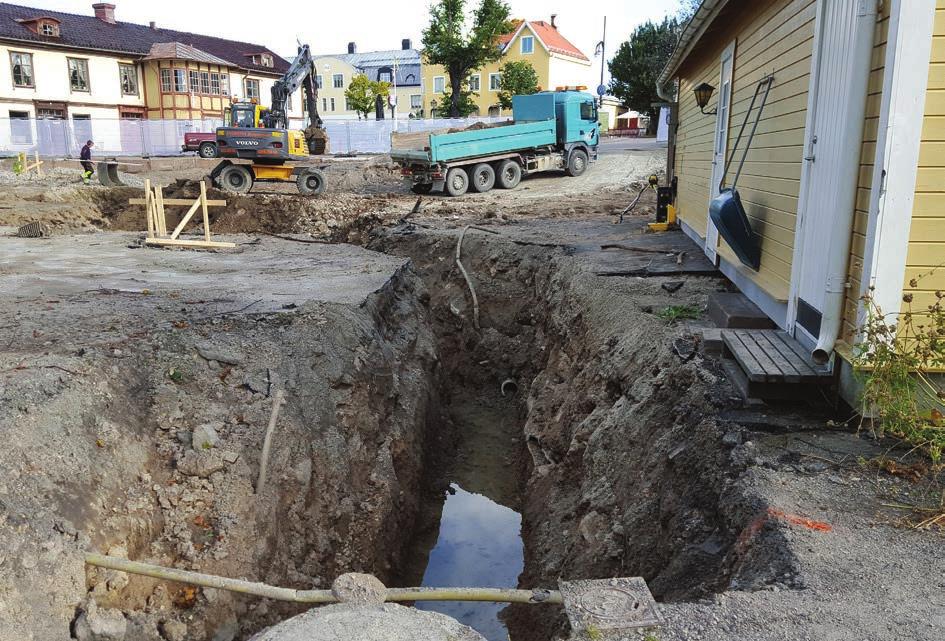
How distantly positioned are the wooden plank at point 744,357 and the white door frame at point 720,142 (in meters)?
3.43

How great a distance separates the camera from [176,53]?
38.0 metres

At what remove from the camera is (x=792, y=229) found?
5910mm

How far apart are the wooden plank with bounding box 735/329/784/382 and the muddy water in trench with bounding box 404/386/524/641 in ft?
10.1

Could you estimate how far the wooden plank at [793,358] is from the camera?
188 inches

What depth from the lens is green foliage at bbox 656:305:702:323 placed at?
23.6 feet

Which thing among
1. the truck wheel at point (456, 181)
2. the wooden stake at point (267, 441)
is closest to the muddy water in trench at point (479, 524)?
the wooden stake at point (267, 441)

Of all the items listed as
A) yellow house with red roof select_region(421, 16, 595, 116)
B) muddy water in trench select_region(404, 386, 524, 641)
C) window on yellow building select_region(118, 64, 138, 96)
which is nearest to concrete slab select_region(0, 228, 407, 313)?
muddy water in trench select_region(404, 386, 524, 641)

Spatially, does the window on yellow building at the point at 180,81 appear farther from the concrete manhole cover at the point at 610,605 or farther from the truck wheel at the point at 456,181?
the concrete manhole cover at the point at 610,605

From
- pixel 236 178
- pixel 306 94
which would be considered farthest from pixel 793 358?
pixel 306 94

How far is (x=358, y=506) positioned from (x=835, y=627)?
4.55m

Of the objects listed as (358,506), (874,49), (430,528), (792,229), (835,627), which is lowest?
(430,528)

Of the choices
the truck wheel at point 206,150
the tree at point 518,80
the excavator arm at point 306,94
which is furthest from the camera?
the tree at point 518,80

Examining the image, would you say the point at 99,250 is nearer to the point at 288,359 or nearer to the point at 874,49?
the point at 288,359

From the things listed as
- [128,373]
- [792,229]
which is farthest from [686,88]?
[128,373]
